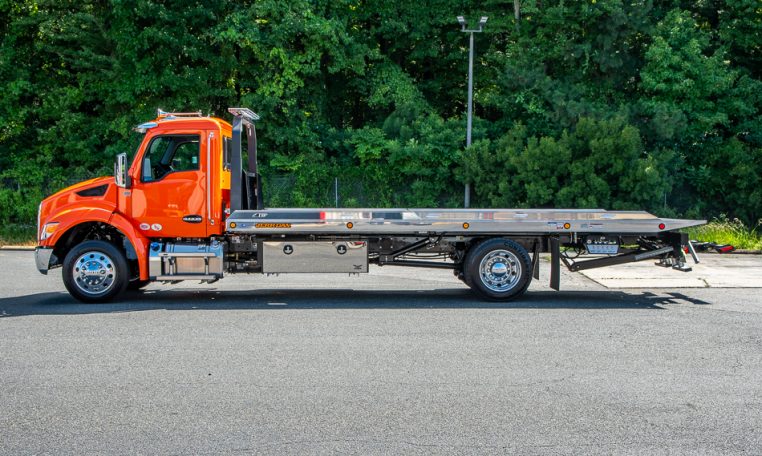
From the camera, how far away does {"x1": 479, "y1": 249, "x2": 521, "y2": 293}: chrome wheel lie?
38.6 feet

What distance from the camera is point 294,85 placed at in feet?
91.1

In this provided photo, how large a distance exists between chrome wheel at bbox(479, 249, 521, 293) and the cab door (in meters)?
4.29

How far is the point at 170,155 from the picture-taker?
39.1 feet

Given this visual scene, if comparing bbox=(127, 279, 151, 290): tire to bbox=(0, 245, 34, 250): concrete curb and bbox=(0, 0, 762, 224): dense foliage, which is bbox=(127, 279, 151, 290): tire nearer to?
bbox=(0, 245, 34, 250): concrete curb

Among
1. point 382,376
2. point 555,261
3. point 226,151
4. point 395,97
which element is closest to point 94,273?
point 226,151

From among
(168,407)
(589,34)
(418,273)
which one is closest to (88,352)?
(168,407)

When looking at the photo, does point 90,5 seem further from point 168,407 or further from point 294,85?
point 168,407

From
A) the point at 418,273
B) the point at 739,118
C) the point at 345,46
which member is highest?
the point at 345,46

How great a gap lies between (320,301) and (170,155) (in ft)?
10.5

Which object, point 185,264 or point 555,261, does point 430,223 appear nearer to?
point 555,261

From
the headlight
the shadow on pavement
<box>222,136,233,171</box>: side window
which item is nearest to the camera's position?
the shadow on pavement

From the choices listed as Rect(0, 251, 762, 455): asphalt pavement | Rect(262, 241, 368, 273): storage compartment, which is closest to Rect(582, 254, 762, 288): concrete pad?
Rect(0, 251, 762, 455): asphalt pavement

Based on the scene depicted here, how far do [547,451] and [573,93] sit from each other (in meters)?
24.5

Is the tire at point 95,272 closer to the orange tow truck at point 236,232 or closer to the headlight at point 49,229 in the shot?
the orange tow truck at point 236,232
